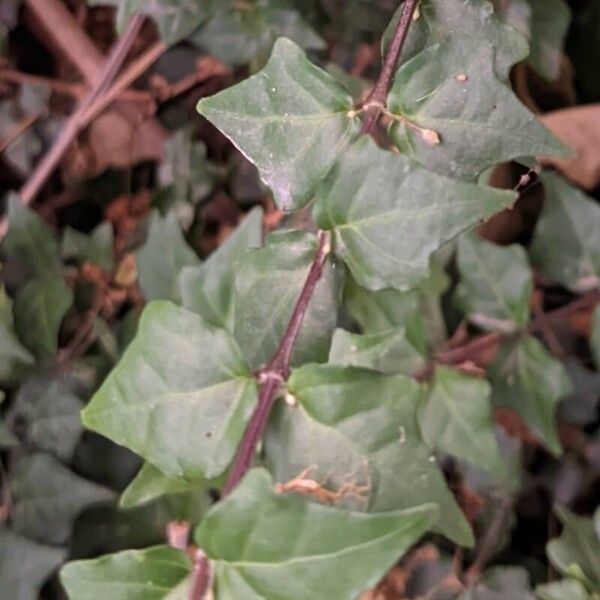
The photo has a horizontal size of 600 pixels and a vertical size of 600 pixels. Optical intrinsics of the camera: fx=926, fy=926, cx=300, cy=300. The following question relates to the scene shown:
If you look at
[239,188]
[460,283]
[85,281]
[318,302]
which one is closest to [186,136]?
[239,188]

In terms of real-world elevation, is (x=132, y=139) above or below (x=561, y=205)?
above

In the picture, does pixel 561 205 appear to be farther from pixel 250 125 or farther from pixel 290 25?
pixel 250 125

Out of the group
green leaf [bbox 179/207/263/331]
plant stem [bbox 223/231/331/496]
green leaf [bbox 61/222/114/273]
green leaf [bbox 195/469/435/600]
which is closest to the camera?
green leaf [bbox 195/469/435/600]

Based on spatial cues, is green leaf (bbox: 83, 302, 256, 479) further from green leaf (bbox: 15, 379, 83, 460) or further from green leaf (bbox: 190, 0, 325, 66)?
green leaf (bbox: 190, 0, 325, 66)

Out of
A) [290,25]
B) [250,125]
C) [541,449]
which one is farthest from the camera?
[541,449]

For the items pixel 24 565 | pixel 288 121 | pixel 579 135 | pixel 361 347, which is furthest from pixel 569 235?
pixel 24 565

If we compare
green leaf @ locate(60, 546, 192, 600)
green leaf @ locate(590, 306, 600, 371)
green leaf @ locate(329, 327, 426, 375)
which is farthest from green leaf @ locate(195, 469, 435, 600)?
green leaf @ locate(590, 306, 600, 371)

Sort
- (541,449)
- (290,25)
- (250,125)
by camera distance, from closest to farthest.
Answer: (250,125) → (290,25) → (541,449)
